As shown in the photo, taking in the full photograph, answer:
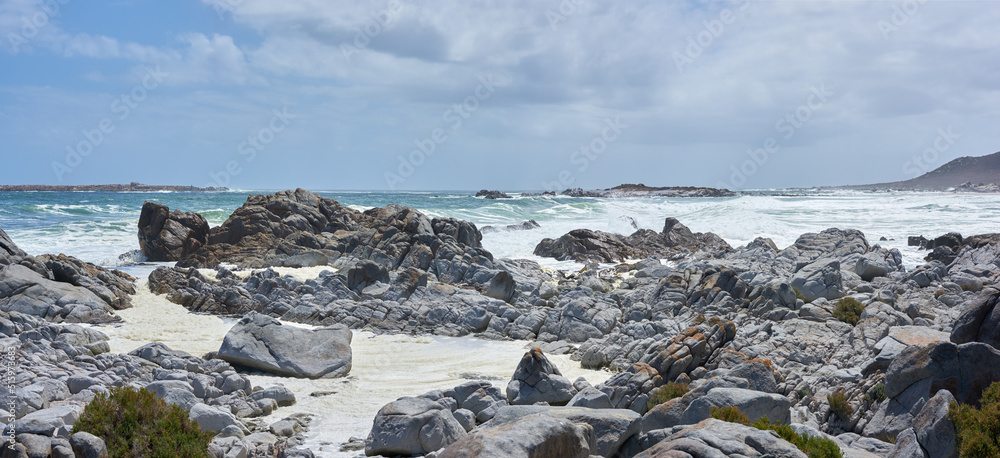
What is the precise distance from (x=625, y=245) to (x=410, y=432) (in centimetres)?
3436

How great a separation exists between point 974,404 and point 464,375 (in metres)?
9.50

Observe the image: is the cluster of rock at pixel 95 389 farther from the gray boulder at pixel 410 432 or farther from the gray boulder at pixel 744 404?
the gray boulder at pixel 744 404

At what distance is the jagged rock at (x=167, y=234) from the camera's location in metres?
33.1

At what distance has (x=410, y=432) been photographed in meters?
9.58

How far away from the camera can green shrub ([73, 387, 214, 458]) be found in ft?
26.1

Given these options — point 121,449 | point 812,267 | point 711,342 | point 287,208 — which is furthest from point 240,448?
point 287,208

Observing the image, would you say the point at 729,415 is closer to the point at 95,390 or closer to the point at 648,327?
the point at 648,327

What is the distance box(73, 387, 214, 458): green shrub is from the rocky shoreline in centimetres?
56

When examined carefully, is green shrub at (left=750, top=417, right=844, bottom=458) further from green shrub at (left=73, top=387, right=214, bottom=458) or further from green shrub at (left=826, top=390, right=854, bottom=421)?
green shrub at (left=73, top=387, right=214, bottom=458)

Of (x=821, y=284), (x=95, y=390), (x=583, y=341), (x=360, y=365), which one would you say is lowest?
(x=360, y=365)

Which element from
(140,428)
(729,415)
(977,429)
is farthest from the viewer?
(729,415)

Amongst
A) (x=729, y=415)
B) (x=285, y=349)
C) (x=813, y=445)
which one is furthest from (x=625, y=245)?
(x=813, y=445)

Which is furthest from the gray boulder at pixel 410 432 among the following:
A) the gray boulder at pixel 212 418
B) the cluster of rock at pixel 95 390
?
the gray boulder at pixel 212 418

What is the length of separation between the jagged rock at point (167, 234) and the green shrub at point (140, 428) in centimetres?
2709
